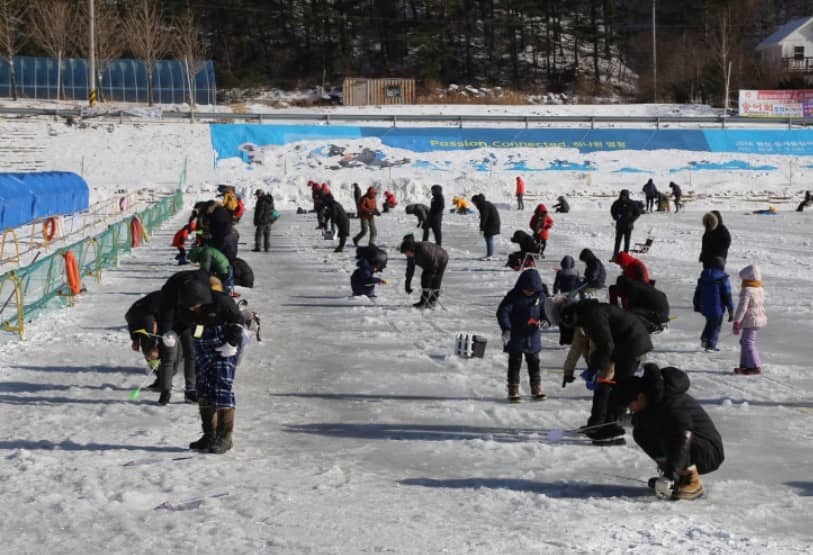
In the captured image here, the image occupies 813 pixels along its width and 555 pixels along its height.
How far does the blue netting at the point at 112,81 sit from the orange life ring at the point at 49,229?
40497 mm

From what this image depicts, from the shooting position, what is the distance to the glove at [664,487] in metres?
6.68

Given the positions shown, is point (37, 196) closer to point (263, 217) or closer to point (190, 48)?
point (263, 217)

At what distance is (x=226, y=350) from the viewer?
7734mm

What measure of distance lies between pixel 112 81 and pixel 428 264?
58956 mm

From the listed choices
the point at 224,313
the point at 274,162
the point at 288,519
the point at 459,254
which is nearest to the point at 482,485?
the point at 288,519

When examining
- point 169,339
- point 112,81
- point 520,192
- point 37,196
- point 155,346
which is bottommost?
point 155,346

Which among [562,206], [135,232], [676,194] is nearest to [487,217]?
[135,232]

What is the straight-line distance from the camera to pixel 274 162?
49750 mm

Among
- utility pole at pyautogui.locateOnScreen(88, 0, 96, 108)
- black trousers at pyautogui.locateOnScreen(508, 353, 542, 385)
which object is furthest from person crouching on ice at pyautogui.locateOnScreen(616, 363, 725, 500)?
utility pole at pyautogui.locateOnScreen(88, 0, 96, 108)

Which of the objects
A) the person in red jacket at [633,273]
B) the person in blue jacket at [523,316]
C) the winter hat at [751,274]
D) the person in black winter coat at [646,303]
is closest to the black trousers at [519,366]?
the person in blue jacket at [523,316]

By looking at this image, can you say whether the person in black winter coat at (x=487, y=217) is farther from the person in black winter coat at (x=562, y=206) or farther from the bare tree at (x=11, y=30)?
the bare tree at (x=11, y=30)

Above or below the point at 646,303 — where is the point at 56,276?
below

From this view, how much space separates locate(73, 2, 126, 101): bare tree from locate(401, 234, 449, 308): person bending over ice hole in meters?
55.2

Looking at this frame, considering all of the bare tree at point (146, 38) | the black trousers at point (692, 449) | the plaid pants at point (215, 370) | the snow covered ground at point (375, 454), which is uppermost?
the bare tree at point (146, 38)
